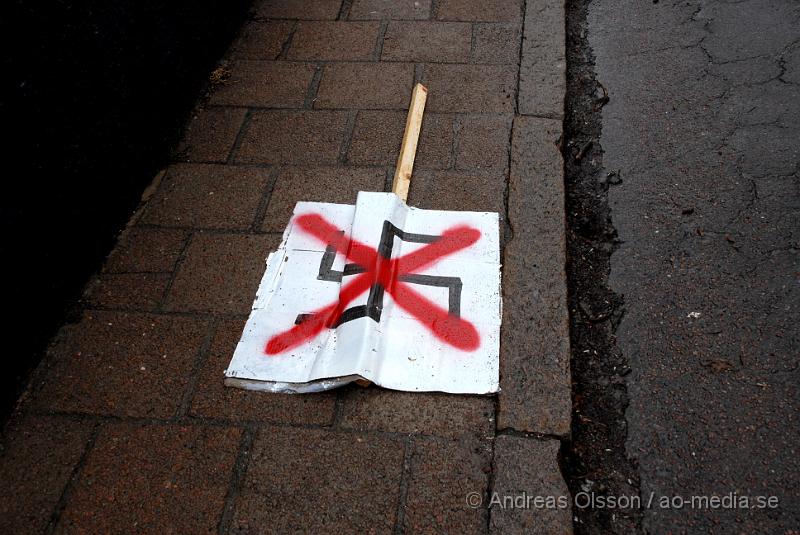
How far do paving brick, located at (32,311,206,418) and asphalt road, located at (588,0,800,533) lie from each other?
61.2 inches

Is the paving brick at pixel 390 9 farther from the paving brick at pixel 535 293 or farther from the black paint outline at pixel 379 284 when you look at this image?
the black paint outline at pixel 379 284

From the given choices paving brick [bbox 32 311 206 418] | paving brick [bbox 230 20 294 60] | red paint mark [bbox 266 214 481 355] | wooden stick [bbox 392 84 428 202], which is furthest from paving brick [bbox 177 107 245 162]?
paving brick [bbox 32 311 206 418]

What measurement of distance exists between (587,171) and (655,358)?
3.48ft

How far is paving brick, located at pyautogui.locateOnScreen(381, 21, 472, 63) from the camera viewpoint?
340 centimetres

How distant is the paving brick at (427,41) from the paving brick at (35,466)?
2461 mm

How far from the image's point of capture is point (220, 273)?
243 centimetres

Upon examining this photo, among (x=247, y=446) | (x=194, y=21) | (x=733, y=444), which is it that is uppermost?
(x=194, y=21)

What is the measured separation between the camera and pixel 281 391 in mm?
2061

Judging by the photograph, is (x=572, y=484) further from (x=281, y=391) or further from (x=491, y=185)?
(x=491, y=185)

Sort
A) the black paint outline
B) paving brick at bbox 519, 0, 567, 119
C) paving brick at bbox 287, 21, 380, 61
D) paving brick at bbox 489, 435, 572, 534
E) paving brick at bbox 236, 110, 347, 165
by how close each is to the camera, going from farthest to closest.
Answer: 1. paving brick at bbox 287, 21, 380, 61
2. paving brick at bbox 519, 0, 567, 119
3. paving brick at bbox 236, 110, 347, 165
4. the black paint outline
5. paving brick at bbox 489, 435, 572, 534

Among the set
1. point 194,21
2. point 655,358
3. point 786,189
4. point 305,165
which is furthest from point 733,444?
point 194,21

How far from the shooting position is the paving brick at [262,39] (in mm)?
3551

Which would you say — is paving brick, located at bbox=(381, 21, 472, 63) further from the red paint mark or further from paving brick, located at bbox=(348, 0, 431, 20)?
the red paint mark

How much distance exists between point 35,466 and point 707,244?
2572mm
